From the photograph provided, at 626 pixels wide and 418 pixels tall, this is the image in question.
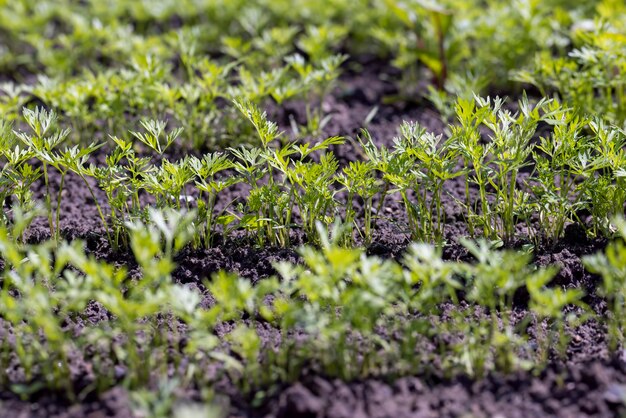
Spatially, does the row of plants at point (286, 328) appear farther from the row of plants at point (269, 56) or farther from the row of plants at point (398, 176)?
the row of plants at point (269, 56)

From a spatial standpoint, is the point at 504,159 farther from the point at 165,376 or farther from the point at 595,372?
the point at 165,376

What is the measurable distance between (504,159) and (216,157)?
3.38 feet

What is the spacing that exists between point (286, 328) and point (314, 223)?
2.82 ft

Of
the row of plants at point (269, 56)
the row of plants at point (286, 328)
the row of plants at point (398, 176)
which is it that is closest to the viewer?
the row of plants at point (286, 328)

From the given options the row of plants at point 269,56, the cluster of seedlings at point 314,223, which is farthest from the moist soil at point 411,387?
the row of plants at point 269,56

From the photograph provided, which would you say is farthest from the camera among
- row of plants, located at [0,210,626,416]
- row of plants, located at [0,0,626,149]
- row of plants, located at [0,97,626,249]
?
row of plants, located at [0,0,626,149]

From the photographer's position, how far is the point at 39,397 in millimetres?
2301

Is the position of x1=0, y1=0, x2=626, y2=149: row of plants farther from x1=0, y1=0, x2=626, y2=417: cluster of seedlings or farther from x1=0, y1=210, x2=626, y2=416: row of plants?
x1=0, y1=210, x2=626, y2=416: row of plants

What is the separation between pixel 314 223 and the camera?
3158mm

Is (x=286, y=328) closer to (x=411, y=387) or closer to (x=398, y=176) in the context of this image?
(x=411, y=387)

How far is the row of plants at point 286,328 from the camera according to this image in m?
2.19

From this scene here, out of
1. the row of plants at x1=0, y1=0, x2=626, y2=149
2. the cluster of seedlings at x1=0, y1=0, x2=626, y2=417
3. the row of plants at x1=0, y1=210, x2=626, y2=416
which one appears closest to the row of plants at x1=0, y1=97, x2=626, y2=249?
the cluster of seedlings at x1=0, y1=0, x2=626, y2=417

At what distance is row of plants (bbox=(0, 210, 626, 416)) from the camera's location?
7.18ft

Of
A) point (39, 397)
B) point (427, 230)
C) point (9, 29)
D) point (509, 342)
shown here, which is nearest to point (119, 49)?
point (9, 29)
